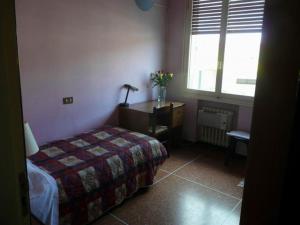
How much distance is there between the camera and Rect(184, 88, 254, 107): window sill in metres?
3.70

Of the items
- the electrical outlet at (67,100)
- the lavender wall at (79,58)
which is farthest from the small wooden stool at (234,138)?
the electrical outlet at (67,100)

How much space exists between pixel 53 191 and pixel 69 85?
147 centimetres

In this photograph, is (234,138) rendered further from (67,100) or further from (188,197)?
(67,100)

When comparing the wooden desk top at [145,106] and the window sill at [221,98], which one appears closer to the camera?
the wooden desk top at [145,106]

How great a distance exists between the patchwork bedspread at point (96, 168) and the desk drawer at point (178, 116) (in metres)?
1.02

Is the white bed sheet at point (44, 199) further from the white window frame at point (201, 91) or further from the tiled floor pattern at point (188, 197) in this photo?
the white window frame at point (201, 91)

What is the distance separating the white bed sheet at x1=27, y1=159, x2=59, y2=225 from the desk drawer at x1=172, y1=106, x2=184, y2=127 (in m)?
2.32

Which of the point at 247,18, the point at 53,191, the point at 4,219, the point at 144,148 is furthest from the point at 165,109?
the point at 4,219

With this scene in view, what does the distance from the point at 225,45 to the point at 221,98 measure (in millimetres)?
823

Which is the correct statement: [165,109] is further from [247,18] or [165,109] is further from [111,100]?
[247,18]

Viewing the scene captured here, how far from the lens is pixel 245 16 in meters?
3.55

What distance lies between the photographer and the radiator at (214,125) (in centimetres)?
389

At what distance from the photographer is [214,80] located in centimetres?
405

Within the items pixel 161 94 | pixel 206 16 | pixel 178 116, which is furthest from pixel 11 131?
pixel 206 16
